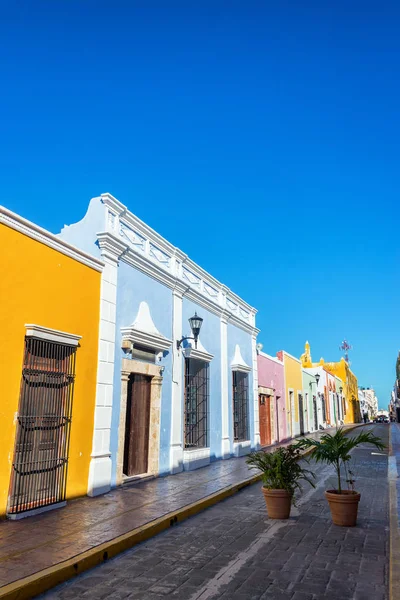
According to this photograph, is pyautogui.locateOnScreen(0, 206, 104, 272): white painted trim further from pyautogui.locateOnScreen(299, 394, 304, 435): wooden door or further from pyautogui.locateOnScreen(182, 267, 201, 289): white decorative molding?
pyautogui.locateOnScreen(299, 394, 304, 435): wooden door

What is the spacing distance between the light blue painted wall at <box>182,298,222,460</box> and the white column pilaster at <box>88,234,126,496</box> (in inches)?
146

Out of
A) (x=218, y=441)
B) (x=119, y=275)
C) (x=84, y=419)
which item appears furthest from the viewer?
(x=218, y=441)

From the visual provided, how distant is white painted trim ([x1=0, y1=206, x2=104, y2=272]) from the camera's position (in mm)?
6316

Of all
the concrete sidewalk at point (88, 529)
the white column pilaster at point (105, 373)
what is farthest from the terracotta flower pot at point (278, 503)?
the white column pilaster at point (105, 373)

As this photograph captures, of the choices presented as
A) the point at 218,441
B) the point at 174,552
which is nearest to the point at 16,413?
the point at 174,552

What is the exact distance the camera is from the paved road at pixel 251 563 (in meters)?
3.77

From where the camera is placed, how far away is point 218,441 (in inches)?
512

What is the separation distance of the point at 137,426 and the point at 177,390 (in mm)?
1587

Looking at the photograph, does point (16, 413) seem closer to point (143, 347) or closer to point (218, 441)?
point (143, 347)

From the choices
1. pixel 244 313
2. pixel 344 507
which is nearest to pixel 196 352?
pixel 244 313

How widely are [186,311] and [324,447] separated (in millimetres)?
6335

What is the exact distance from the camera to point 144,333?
908 centimetres

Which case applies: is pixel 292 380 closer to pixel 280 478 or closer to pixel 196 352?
pixel 196 352

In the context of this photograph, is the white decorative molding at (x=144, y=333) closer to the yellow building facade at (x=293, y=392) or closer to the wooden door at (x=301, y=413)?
the yellow building facade at (x=293, y=392)
